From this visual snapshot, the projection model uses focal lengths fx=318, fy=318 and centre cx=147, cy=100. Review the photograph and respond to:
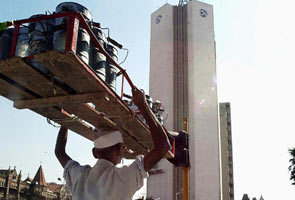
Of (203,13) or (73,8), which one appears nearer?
(73,8)

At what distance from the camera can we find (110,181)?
243 cm

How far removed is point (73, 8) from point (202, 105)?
169ft

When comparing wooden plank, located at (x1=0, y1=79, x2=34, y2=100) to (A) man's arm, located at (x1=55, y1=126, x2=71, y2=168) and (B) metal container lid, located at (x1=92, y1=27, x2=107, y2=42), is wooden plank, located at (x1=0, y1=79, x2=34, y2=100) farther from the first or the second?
(B) metal container lid, located at (x1=92, y1=27, x2=107, y2=42)

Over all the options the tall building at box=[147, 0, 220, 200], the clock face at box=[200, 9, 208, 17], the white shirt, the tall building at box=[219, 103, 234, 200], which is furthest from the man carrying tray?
the tall building at box=[219, 103, 234, 200]

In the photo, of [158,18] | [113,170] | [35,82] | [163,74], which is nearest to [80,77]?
Result: [35,82]

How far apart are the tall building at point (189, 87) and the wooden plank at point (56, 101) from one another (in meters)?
45.2

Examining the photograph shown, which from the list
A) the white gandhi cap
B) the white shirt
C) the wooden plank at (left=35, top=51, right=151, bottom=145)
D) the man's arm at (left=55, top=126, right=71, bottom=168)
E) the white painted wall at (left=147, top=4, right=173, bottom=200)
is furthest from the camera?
the white painted wall at (left=147, top=4, right=173, bottom=200)

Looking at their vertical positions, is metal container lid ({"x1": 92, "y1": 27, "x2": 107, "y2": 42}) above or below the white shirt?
above

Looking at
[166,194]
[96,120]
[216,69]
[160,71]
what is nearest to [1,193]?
[166,194]

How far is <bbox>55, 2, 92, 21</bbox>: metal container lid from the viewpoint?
3813 mm

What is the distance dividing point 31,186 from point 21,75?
7131cm

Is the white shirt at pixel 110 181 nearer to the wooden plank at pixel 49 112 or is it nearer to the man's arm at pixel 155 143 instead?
the man's arm at pixel 155 143

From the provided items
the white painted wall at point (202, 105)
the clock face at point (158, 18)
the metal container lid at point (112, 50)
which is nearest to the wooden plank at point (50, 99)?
the metal container lid at point (112, 50)

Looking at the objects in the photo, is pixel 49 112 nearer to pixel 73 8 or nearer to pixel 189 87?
pixel 73 8
